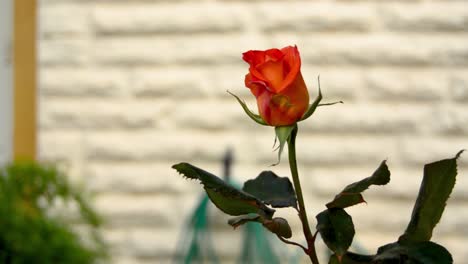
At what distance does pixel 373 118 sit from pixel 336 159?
109mm

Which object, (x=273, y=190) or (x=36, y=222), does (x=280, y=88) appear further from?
(x=36, y=222)

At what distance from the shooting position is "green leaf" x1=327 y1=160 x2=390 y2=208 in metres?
0.49

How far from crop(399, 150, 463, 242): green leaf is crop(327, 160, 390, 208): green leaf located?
0.06ft

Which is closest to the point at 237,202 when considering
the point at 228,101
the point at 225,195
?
the point at 225,195

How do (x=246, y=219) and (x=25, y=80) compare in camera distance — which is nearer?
(x=246, y=219)

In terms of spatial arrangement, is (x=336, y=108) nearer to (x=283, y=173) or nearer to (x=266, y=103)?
(x=283, y=173)

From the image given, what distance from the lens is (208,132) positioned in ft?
7.55

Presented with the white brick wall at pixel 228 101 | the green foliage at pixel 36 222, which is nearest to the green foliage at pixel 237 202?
the green foliage at pixel 36 222

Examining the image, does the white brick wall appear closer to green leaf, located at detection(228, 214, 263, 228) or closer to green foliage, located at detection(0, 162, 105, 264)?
green foliage, located at detection(0, 162, 105, 264)

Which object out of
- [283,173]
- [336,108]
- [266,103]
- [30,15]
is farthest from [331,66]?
[266,103]

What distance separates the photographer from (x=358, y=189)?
0.50m

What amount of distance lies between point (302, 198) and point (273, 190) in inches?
2.1

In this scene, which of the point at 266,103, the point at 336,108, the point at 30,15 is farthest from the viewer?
the point at 30,15

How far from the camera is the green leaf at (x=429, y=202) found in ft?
1.63
